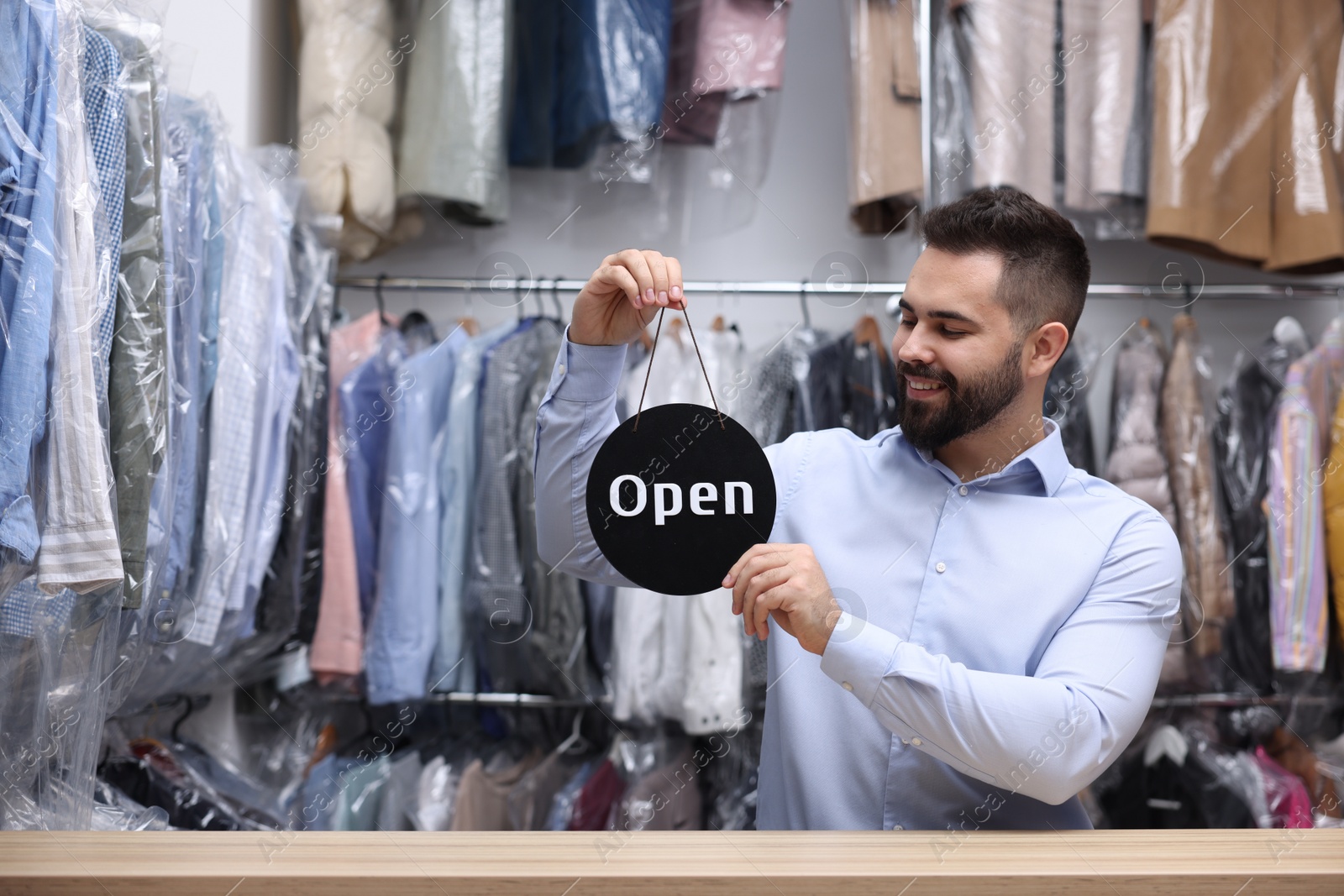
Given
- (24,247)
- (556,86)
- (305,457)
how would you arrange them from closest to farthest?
(24,247) → (305,457) → (556,86)

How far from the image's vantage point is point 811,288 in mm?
2506

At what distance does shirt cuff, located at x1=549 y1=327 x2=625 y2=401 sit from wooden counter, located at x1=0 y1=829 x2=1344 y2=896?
454 millimetres

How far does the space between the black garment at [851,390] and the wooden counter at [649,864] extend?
4.52 ft

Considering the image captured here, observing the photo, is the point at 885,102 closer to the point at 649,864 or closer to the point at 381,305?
the point at 381,305

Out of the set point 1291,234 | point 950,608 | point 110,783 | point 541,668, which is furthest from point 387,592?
point 1291,234

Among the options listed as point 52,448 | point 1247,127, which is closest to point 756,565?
point 52,448

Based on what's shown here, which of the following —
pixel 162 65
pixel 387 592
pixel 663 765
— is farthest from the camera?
pixel 663 765

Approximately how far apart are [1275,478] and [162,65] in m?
2.19

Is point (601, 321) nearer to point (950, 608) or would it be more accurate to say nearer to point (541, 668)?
point (950, 608)

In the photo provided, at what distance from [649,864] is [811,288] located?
1.86 m

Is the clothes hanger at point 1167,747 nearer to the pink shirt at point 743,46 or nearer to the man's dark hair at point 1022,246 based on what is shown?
the man's dark hair at point 1022,246

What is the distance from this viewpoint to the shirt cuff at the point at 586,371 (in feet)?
3.68

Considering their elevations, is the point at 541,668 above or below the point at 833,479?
below

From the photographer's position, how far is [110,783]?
1.72 meters
